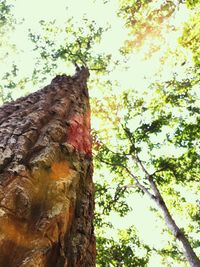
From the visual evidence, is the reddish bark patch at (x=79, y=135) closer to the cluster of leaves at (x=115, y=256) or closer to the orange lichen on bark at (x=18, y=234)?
the orange lichen on bark at (x=18, y=234)

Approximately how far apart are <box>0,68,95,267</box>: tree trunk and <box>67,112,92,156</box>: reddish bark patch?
0.8 inches

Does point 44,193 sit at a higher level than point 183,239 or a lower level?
lower

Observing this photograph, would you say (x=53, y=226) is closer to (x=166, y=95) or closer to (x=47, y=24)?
(x=166, y=95)

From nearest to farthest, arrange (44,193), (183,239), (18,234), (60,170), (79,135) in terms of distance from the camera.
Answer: (18,234)
(44,193)
(60,170)
(79,135)
(183,239)

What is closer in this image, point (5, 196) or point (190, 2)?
point (5, 196)

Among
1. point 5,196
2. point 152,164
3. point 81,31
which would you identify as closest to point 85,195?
point 5,196

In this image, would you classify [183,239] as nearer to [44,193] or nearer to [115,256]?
[115,256]

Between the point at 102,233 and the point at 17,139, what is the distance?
11905mm

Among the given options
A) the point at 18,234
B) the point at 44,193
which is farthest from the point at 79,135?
the point at 18,234

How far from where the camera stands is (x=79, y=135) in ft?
15.2

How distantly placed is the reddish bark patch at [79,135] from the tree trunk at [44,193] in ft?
0.07

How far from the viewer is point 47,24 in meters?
21.1

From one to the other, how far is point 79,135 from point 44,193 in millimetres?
1932

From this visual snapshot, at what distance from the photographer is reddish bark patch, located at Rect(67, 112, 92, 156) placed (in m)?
4.27
